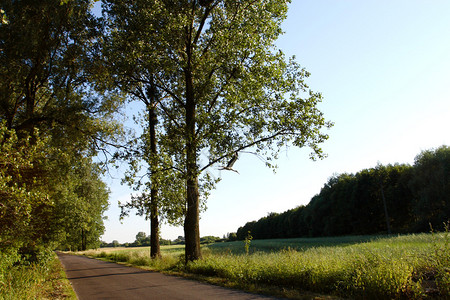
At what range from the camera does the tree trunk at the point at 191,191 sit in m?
15.0

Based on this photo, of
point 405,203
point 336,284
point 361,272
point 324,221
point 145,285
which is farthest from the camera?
point 324,221

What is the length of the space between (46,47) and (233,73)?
10324mm

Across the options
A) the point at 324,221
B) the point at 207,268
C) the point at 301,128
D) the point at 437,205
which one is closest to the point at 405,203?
the point at 437,205

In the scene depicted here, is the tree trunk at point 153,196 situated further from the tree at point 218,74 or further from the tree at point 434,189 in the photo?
the tree at point 434,189

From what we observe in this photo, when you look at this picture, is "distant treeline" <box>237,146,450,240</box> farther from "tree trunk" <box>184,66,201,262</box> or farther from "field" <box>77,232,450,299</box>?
"field" <box>77,232,450,299</box>

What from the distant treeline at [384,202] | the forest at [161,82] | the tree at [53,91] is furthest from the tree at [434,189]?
the tree at [53,91]

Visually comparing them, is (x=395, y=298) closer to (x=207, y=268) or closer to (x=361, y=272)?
(x=361, y=272)

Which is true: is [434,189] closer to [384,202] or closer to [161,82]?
[384,202]

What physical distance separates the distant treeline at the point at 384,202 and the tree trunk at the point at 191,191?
1182 inches

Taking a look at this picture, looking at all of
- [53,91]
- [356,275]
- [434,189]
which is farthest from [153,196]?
[434,189]

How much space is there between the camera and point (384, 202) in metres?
50.6

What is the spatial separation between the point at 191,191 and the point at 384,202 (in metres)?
45.0

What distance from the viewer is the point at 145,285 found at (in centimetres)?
1016

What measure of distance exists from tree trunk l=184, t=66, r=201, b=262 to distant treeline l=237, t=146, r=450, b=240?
30.0m
